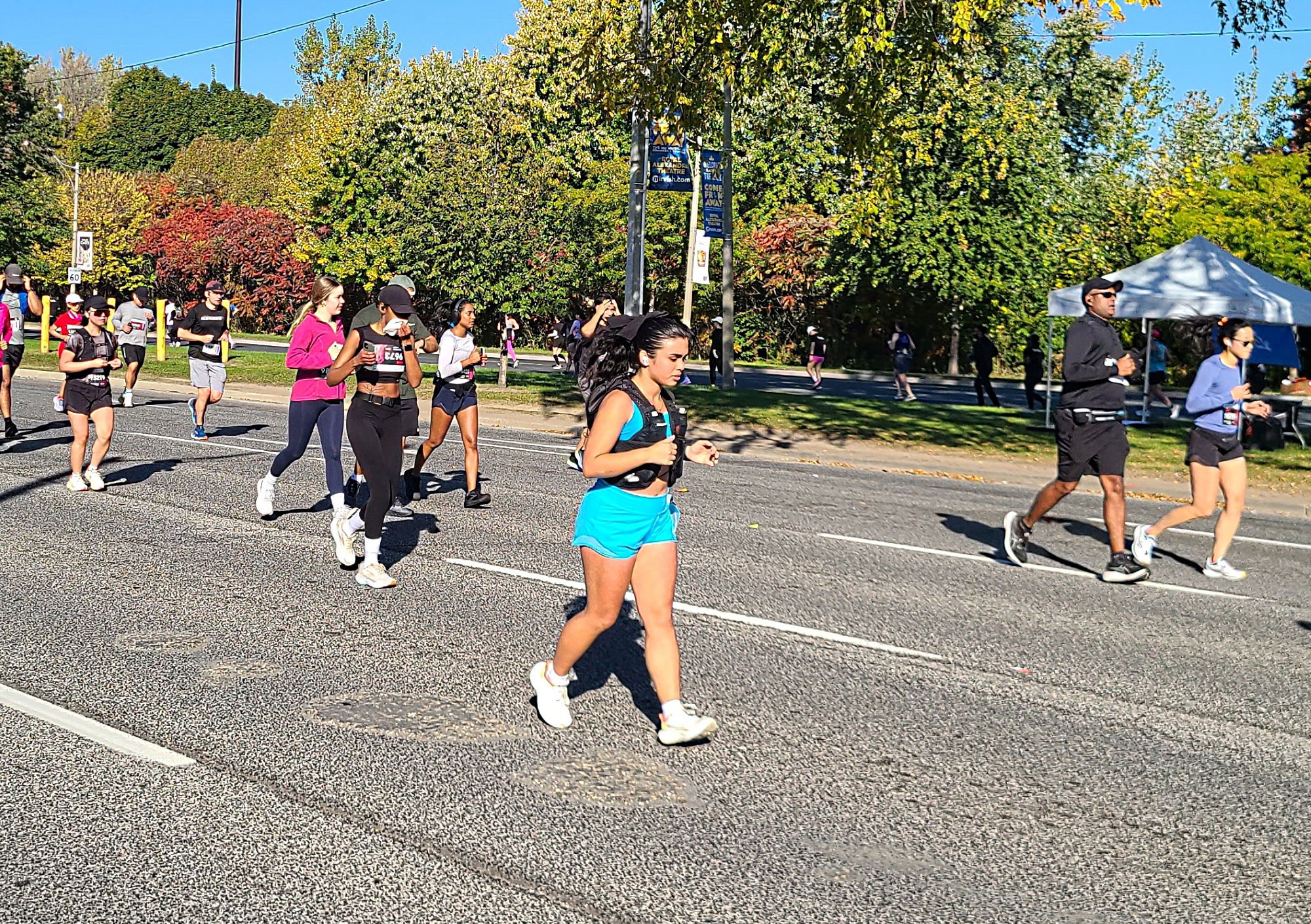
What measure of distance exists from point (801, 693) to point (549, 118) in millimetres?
46498

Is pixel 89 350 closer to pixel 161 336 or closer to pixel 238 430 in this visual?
pixel 238 430

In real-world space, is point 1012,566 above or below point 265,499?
below

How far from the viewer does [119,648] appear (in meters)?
6.93

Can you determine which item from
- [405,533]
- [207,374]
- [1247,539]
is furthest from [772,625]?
[207,374]

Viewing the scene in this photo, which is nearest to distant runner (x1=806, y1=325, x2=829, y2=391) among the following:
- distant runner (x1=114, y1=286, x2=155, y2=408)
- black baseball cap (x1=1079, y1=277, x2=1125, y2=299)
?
distant runner (x1=114, y1=286, x2=155, y2=408)

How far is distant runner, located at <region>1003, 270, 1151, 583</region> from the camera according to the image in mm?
9211

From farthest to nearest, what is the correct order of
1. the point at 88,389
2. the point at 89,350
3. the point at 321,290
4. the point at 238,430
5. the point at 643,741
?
the point at 238,430 < the point at 88,389 < the point at 89,350 < the point at 321,290 < the point at 643,741

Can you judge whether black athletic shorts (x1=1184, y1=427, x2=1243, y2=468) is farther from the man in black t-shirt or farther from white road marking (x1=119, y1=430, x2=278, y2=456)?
the man in black t-shirt

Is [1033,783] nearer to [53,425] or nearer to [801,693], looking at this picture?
[801,693]

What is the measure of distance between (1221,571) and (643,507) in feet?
19.6

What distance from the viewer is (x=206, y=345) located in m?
16.8

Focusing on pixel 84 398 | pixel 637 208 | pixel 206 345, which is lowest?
pixel 84 398

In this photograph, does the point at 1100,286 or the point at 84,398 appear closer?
the point at 1100,286

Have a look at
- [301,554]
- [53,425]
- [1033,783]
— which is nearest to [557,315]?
[53,425]
